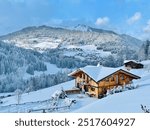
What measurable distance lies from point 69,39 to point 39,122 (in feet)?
263

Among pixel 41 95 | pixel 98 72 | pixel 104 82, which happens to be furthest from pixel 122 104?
pixel 41 95

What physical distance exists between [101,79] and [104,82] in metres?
0.10

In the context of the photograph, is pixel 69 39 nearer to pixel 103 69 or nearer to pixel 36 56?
pixel 36 56

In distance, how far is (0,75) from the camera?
182ft

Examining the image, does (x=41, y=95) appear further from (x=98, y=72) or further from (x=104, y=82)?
(x=104, y=82)

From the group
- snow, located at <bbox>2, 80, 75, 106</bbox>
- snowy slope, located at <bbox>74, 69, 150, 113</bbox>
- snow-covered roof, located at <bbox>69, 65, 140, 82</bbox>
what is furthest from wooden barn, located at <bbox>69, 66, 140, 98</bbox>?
snowy slope, located at <bbox>74, 69, 150, 113</bbox>

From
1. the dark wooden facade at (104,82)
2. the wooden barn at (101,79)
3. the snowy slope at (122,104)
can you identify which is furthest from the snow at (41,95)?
the snowy slope at (122,104)

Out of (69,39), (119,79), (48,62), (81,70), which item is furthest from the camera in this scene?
(69,39)

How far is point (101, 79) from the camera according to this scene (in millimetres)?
9695

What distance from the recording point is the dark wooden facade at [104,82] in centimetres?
951

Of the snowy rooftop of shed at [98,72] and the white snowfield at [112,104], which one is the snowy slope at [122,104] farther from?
the snowy rooftop of shed at [98,72]

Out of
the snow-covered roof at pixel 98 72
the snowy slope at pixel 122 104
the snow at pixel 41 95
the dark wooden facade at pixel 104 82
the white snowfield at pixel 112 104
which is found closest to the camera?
the snowy slope at pixel 122 104

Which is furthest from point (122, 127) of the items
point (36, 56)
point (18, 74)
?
point (36, 56)

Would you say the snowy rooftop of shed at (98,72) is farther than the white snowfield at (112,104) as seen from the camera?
Yes
